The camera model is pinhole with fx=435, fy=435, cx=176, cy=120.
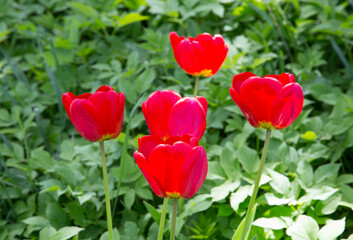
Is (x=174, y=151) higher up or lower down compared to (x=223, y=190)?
higher up

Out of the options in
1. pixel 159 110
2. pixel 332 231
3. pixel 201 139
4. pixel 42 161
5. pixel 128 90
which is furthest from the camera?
pixel 128 90

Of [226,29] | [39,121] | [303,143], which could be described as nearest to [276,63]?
[226,29]

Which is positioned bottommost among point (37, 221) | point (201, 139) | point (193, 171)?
point (37, 221)

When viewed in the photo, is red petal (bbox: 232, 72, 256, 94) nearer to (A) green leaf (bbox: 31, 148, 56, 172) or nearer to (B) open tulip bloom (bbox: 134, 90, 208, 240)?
(B) open tulip bloom (bbox: 134, 90, 208, 240)

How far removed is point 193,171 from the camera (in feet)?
3.03

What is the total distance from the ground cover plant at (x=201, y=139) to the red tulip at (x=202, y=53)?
287 mm

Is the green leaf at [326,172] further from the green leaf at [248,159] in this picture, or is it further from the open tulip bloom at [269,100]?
the open tulip bloom at [269,100]

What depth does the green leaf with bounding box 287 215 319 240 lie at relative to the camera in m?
1.19

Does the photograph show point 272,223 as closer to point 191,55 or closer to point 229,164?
point 229,164

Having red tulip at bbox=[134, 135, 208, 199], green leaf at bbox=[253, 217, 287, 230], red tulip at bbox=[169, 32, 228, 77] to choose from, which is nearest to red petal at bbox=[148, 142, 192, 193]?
red tulip at bbox=[134, 135, 208, 199]

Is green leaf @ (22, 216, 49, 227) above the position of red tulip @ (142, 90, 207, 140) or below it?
below

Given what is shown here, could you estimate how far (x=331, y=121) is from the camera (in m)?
1.81

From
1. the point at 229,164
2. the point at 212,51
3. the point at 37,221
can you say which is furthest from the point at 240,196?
the point at 37,221

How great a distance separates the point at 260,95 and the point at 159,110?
239 mm
